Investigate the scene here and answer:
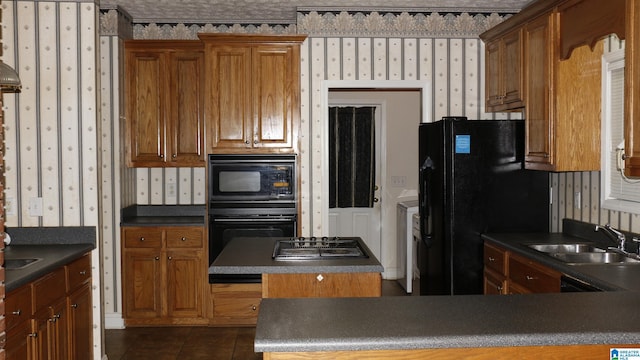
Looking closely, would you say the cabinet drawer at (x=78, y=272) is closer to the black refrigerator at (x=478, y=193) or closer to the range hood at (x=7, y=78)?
the range hood at (x=7, y=78)

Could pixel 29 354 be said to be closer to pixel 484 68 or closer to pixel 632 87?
pixel 632 87

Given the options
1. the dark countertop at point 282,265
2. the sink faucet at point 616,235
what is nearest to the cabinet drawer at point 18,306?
the dark countertop at point 282,265

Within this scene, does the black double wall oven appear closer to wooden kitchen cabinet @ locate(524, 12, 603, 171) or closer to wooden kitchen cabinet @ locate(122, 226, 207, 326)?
wooden kitchen cabinet @ locate(122, 226, 207, 326)

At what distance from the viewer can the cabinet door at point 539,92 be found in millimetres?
3678

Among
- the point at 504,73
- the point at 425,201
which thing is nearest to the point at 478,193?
the point at 425,201

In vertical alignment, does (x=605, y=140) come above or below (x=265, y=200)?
above

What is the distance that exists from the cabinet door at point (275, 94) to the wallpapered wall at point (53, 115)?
1.48 m

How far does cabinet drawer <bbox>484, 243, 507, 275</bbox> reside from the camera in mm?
3695

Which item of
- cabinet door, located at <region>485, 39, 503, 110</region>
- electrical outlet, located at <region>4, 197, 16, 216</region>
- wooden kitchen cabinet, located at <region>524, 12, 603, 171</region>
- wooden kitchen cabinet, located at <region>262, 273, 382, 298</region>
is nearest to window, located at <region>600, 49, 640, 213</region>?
wooden kitchen cabinet, located at <region>524, 12, 603, 171</region>

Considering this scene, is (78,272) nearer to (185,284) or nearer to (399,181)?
(185,284)

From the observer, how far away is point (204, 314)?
15.8 ft

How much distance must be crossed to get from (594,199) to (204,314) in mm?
3030

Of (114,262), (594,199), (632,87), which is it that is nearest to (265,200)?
(114,262)

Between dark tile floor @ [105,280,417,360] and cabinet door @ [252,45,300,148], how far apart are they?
1512 millimetres
